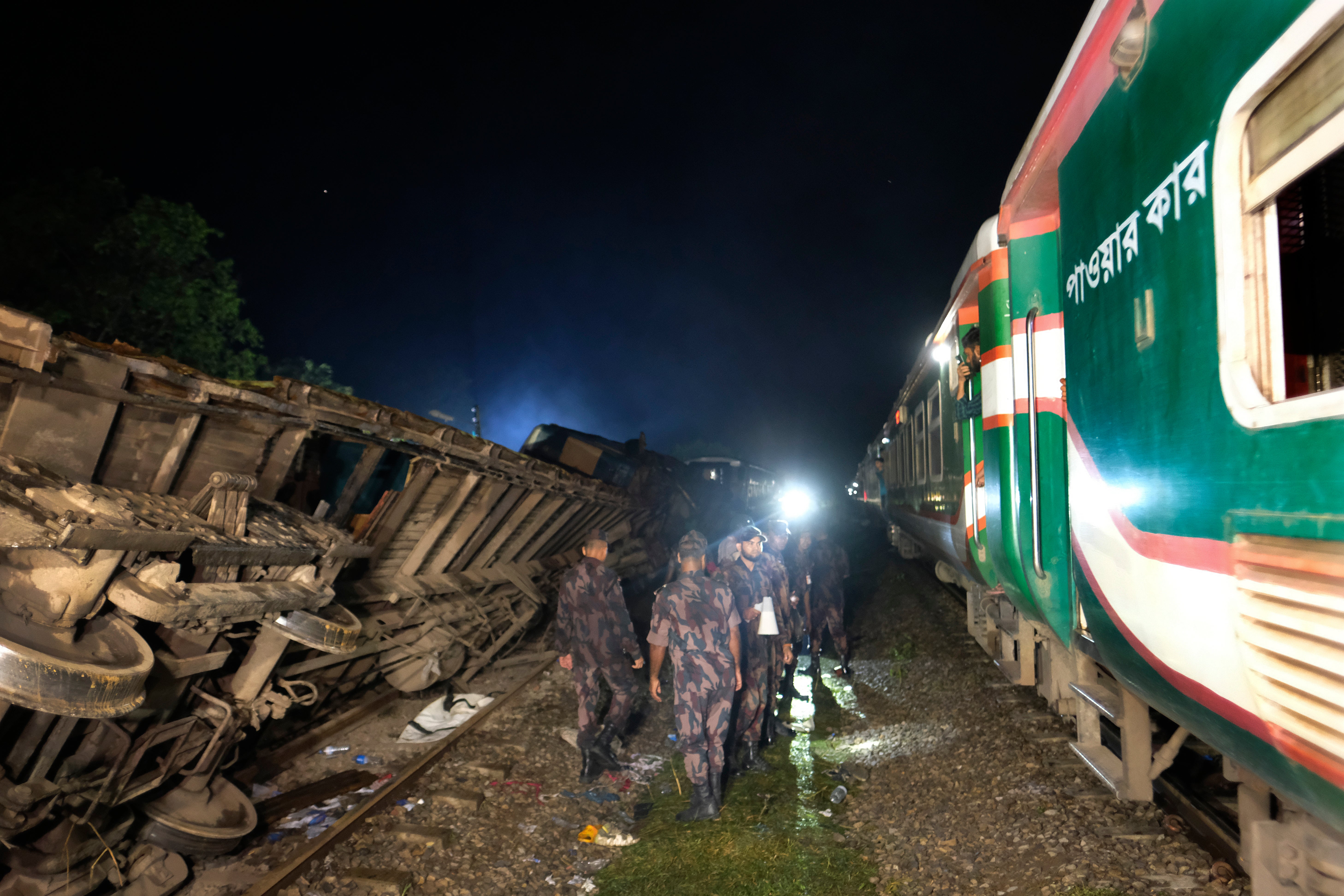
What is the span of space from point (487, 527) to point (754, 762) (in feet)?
11.8

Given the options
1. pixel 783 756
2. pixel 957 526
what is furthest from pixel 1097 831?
pixel 783 756

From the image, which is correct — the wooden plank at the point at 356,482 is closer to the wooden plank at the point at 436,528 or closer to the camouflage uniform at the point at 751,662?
the wooden plank at the point at 436,528

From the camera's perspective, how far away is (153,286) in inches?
565

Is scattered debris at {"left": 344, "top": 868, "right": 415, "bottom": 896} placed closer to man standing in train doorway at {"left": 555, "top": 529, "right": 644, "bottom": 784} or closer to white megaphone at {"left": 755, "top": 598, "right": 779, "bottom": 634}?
man standing in train doorway at {"left": 555, "top": 529, "right": 644, "bottom": 784}

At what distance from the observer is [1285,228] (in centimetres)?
182

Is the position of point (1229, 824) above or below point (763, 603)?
below

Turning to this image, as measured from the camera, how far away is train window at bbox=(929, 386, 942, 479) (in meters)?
6.69

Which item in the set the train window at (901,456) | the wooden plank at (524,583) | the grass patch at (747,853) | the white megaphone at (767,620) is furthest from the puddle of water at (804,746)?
the wooden plank at (524,583)

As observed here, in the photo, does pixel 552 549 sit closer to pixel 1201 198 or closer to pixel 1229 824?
pixel 1229 824

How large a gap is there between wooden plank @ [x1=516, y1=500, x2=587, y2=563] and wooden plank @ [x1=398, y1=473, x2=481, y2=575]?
8.18 ft

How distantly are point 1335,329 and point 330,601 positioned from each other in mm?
5263

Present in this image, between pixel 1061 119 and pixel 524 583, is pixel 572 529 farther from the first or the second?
pixel 1061 119

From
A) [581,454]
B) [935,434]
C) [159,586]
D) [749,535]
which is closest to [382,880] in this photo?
[159,586]

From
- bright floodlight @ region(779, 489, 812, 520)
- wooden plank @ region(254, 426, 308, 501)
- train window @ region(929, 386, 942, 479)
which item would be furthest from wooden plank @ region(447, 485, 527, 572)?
bright floodlight @ region(779, 489, 812, 520)
